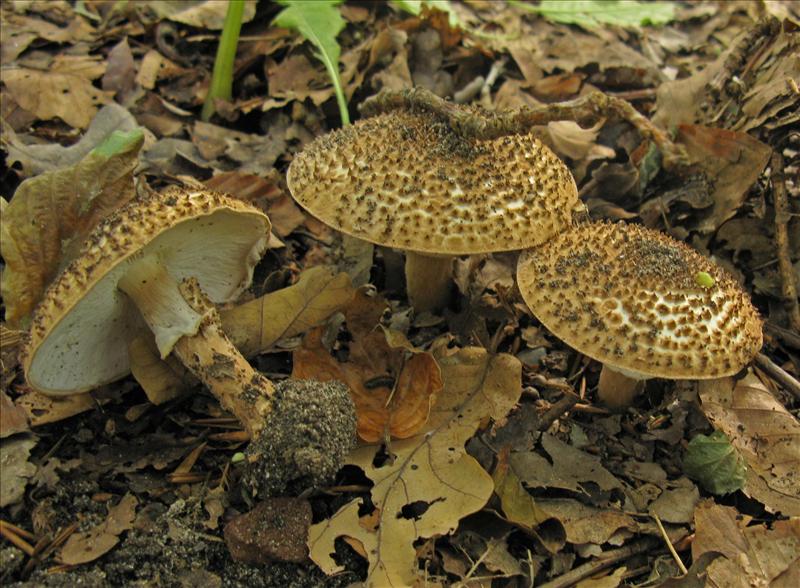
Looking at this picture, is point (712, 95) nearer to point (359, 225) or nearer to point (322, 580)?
point (359, 225)

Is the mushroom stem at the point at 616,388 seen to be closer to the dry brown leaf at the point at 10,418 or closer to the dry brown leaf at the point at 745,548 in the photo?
the dry brown leaf at the point at 745,548

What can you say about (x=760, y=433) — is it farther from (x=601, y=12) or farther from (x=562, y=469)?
(x=601, y=12)

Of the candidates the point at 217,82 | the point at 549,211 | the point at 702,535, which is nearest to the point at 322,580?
the point at 702,535

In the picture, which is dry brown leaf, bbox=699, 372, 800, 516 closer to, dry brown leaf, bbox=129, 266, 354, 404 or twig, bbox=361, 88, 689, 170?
twig, bbox=361, 88, 689, 170

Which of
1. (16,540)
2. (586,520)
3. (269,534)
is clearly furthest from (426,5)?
(16,540)

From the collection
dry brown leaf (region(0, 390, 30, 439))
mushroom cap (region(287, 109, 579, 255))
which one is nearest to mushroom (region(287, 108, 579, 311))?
mushroom cap (region(287, 109, 579, 255))

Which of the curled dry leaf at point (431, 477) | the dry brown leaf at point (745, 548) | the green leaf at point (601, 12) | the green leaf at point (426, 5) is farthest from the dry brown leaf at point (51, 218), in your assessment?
the green leaf at point (601, 12)
